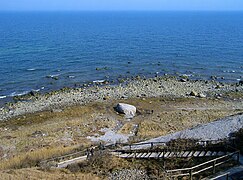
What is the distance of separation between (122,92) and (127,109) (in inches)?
378

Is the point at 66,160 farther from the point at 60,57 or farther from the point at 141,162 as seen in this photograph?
the point at 60,57

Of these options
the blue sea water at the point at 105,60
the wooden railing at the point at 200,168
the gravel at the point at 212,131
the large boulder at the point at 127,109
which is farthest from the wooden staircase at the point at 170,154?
the blue sea water at the point at 105,60

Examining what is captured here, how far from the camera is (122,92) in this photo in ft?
168

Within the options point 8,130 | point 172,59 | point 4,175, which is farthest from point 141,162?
point 172,59

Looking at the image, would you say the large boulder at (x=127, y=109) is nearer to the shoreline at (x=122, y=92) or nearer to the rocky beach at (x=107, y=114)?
the rocky beach at (x=107, y=114)

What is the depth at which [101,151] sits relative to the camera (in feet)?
78.4

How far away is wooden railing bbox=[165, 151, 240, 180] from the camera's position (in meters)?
17.7

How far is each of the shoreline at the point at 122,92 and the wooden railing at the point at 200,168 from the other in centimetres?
2886

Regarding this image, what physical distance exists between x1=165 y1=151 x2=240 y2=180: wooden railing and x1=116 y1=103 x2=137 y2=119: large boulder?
21.6 m

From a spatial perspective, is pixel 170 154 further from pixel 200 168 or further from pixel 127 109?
pixel 127 109

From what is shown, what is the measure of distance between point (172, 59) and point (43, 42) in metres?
42.5

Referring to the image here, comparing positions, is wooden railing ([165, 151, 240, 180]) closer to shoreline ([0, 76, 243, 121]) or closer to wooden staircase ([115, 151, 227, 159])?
wooden staircase ([115, 151, 227, 159])

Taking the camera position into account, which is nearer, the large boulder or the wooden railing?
the wooden railing

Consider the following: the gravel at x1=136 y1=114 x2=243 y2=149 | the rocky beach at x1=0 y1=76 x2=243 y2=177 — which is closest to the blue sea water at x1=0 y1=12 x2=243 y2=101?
the rocky beach at x1=0 y1=76 x2=243 y2=177
